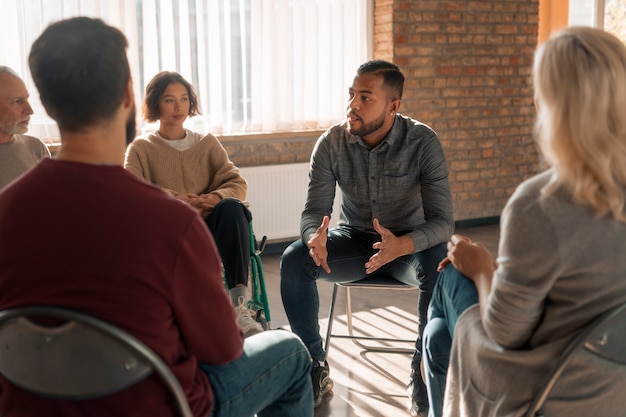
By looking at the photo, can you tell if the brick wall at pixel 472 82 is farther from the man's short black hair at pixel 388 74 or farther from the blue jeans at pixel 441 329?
the blue jeans at pixel 441 329

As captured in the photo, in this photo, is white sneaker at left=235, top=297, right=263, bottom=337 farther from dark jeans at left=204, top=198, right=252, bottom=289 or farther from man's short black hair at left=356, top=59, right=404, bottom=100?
man's short black hair at left=356, top=59, right=404, bottom=100

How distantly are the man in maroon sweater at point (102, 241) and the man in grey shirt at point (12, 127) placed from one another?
5.29 feet

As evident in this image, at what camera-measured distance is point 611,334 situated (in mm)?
1386

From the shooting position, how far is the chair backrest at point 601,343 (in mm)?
1356

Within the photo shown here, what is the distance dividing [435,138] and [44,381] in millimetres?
1937

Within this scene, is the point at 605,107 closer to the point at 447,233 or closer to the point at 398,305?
the point at 447,233

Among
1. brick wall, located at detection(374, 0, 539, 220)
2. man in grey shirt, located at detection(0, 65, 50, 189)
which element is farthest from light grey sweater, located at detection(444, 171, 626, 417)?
brick wall, located at detection(374, 0, 539, 220)

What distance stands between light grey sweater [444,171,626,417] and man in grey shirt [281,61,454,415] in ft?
3.72

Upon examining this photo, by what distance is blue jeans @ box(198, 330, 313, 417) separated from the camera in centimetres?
153

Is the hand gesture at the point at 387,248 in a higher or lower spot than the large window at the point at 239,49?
lower

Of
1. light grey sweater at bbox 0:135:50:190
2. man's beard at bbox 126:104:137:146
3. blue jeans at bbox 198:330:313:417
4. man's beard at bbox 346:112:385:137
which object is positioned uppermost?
man's beard at bbox 126:104:137:146

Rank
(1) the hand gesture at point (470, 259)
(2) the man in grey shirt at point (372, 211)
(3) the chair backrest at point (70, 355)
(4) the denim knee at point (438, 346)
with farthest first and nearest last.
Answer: (2) the man in grey shirt at point (372, 211), (4) the denim knee at point (438, 346), (1) the hand gesture at point (470, 259), (3) the chair backrest at point (70, 355)

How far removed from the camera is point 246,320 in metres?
2.80

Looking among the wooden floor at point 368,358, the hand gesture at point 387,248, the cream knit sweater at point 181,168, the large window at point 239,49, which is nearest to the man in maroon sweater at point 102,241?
the hand gesture at point 387,248
